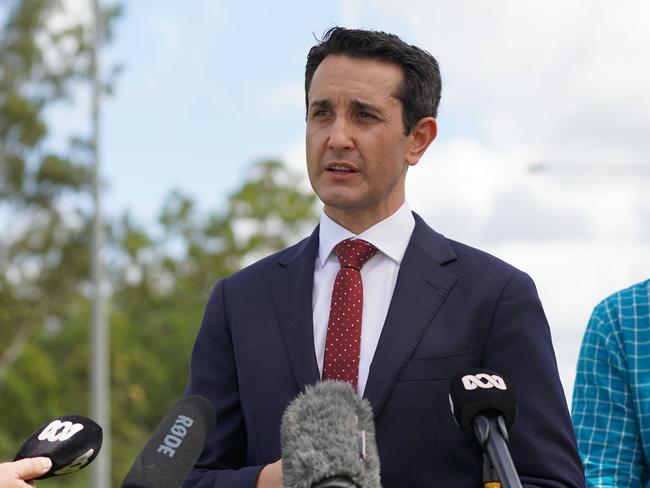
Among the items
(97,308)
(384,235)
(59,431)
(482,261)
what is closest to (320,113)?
(384,235)

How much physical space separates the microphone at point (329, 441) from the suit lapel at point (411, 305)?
53 centimetres

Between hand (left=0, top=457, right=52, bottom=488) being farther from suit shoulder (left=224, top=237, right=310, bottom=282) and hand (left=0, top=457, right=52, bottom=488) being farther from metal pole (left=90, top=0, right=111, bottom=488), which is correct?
metal pole (left=90, top=0, right=111, bottom=488)

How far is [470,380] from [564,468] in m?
0.59

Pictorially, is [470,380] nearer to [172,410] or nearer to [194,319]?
[172,410]

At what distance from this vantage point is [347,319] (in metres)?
3.54

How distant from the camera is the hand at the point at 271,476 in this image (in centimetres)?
320

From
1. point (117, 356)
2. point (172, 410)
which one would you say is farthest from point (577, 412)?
point (117, 356)

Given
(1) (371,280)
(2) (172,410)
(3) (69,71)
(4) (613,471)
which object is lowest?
(4) (613,471)

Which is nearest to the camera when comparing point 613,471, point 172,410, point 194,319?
point 172,410

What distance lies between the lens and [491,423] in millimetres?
2828

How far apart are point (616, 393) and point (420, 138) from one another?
3.26ft

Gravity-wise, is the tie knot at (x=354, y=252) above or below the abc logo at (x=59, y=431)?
above

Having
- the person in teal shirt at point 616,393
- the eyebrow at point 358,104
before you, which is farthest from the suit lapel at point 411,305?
the person in teal shirt at point 616,393

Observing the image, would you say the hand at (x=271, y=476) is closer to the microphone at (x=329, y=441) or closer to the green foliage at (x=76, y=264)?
the microphone at (x=329, y=441)
